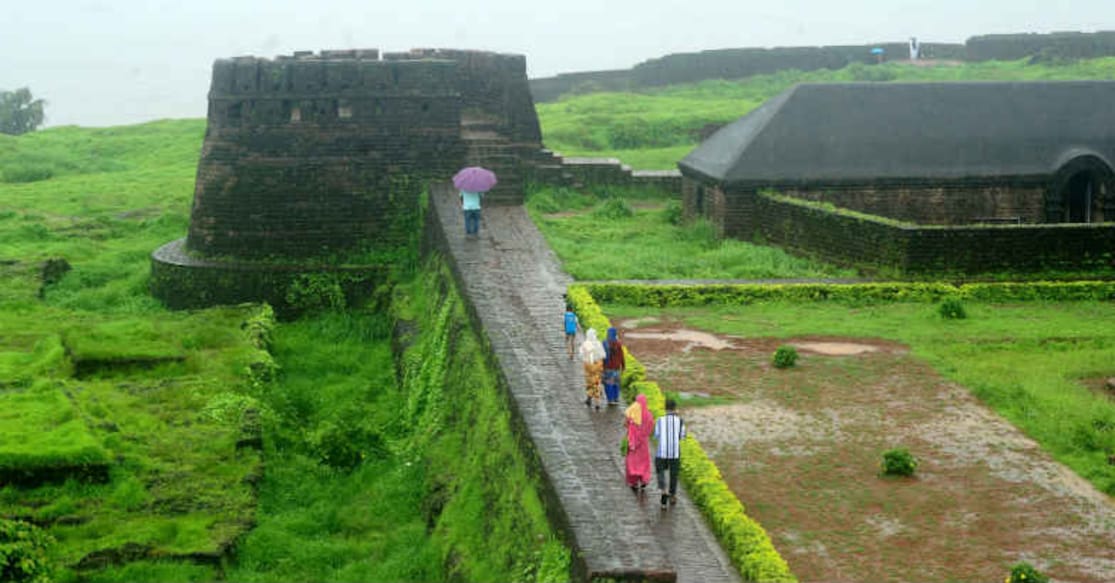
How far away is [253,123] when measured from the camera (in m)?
25.9

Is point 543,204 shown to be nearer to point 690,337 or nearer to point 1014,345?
point 690,337

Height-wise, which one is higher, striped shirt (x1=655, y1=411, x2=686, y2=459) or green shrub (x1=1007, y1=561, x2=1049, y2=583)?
striped shirt (x1=655, y1=411, x2=686, y2=459)

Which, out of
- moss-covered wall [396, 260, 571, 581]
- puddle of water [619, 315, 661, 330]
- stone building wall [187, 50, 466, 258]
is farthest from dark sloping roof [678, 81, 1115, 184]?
moss-covered wall [396, 260, 571, 581]

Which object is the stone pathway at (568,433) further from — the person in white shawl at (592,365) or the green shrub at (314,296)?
the green shrub at (314,296)

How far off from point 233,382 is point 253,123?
306 inches

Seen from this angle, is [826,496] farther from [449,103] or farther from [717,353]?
[449,103]

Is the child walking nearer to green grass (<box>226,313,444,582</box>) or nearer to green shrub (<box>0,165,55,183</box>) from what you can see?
green grass (<box>226,313,444,582</box>)

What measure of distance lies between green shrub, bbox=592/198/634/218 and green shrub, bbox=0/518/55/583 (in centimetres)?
1605

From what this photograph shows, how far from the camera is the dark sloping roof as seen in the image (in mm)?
25688

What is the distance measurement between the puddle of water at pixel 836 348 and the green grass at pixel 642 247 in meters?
4.21

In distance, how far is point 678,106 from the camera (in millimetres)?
45250

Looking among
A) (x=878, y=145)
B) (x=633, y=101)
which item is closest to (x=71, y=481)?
(x=878, y=145)

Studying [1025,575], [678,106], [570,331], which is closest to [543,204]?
[570,331]

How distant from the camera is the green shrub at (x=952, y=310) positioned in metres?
19.7
